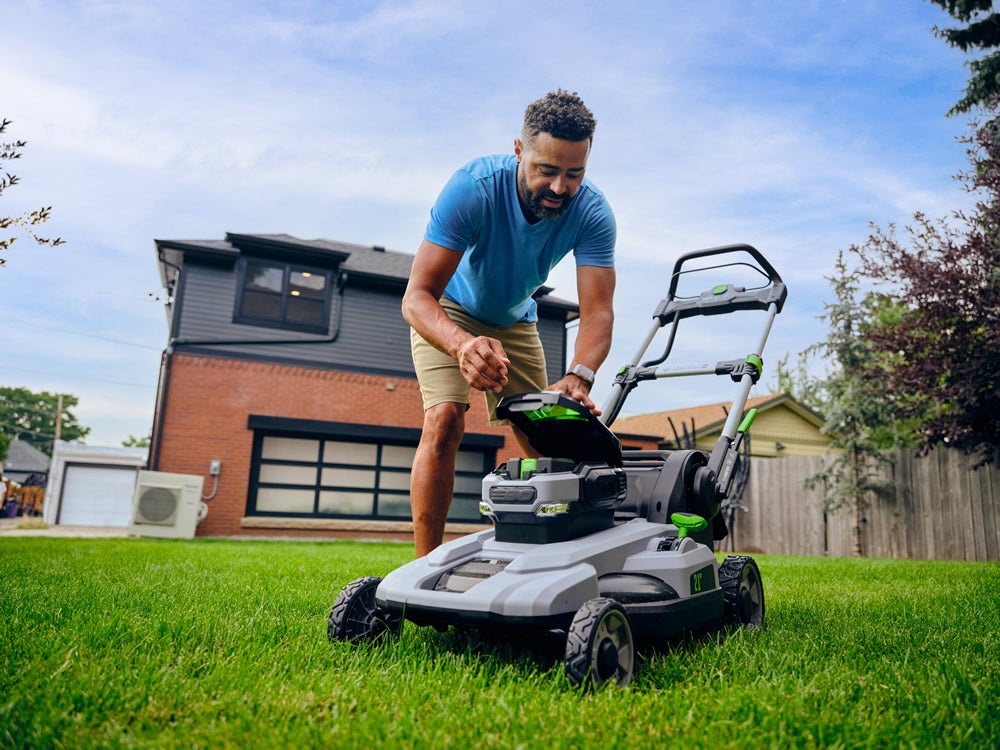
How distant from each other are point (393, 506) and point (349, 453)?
1455 millimetres

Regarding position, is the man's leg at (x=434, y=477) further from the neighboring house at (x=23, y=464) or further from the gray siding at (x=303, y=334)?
the neighboring house at (x=23, y=464)

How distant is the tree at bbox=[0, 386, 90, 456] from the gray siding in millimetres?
Result: 45603

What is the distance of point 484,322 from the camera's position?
11.6 ft

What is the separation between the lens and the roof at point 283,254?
14812 millimetres

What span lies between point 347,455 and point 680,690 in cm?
1412

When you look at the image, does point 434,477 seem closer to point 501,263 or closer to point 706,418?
point 501,263

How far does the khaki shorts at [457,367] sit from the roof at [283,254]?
11.2 meters

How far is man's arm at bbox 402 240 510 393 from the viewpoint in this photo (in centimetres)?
244

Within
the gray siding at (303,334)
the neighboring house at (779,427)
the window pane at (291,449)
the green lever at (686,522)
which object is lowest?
the green lever at (686,522)

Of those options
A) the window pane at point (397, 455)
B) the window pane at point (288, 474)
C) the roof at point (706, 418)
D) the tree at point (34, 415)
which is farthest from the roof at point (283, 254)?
the tree at point (34, 415)

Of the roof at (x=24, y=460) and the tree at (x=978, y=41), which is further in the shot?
the roof at (x=24, y=460)

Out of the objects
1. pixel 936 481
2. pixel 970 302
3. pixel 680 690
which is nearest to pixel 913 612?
pixel 680 690

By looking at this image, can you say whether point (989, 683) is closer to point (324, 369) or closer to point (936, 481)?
point (936, 481)

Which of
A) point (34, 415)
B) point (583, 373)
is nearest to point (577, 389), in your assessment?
point (583, 373)
